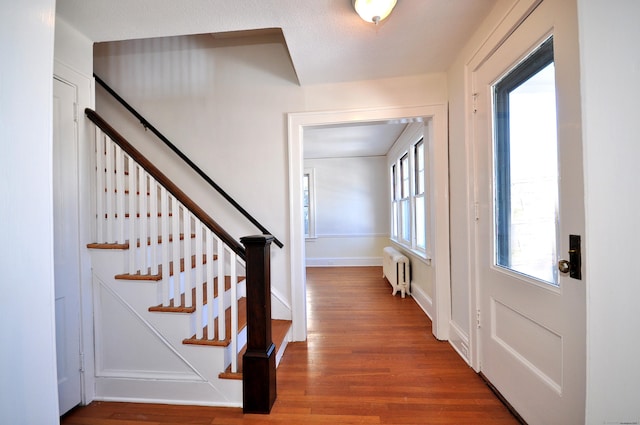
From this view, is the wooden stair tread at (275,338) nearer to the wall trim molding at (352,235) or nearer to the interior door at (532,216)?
the interior door at (532,216)

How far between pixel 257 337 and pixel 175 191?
41.2 inches

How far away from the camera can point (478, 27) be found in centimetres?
173

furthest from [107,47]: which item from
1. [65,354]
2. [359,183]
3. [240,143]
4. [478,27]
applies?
[359,183]

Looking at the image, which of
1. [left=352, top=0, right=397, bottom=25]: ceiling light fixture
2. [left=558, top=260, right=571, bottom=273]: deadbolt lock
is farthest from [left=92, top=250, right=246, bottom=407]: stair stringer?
[left=352, top=0, right=397, bottom=25]: ceiling light fixture

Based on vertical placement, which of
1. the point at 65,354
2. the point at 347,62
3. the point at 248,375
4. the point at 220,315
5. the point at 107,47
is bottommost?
the point at 248,375

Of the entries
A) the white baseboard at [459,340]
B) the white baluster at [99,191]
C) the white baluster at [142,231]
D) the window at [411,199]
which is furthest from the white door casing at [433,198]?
the white baluster at [99,191]

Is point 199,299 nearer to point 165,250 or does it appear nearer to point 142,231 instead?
point 165,250

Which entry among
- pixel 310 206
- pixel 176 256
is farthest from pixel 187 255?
pixel 310 206

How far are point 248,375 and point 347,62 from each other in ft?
7.63

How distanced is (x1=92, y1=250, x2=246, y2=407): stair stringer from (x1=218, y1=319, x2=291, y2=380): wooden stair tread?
0.13ft

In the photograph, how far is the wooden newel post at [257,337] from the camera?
1550 mm

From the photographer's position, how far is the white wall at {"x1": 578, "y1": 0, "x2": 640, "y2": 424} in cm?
83

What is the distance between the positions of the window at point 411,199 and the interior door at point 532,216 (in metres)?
Result: 1.10

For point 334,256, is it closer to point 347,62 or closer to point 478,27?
point 347,62
